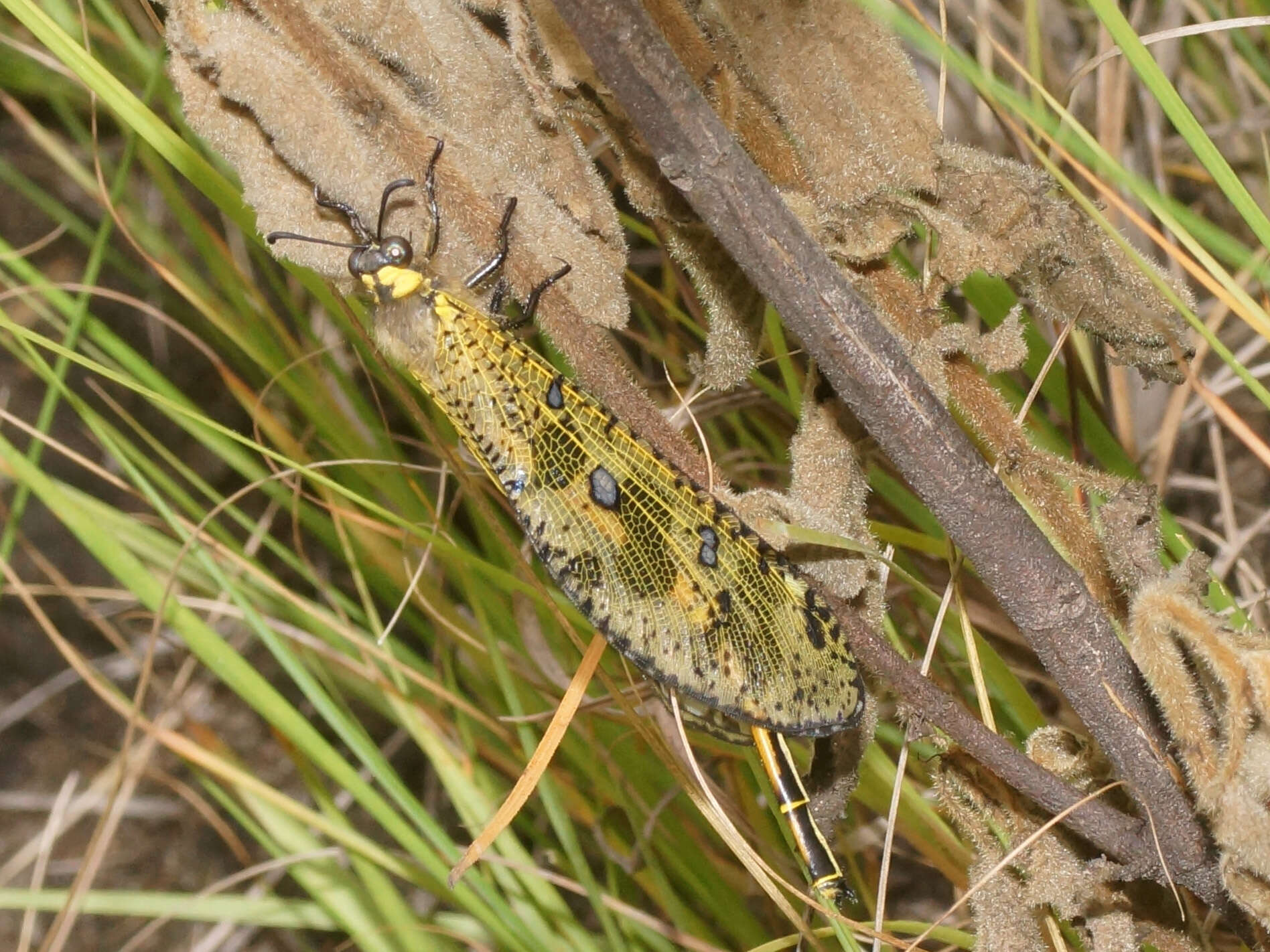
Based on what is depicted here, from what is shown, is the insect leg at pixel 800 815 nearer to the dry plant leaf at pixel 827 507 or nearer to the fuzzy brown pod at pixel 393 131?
the dry plant leaf at pixel 827 507

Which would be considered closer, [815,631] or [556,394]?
[815,631]

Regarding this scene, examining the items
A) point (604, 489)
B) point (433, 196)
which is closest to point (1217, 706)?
point (604, 489)

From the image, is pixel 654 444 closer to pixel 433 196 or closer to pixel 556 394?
pixel 556 394

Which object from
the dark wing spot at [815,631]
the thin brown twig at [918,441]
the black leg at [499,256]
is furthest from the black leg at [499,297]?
the dark wing spot at [815,631]

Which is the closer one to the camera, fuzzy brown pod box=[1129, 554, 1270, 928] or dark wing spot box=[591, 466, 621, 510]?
fuzzy brown pod box=[1129, 554, 1270, 928]

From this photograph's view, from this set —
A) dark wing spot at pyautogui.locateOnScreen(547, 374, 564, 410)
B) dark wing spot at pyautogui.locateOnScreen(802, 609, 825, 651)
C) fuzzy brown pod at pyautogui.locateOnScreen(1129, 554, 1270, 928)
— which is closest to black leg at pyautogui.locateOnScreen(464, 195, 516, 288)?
dark wing spot at pyautogui.locateOnScreen(547, 374, 564, 410)

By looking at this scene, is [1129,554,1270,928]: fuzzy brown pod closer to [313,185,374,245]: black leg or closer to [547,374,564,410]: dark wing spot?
[547,374,564,410]: dark wing spot

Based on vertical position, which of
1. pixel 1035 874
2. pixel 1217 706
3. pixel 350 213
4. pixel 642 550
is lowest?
pixel 1035 874

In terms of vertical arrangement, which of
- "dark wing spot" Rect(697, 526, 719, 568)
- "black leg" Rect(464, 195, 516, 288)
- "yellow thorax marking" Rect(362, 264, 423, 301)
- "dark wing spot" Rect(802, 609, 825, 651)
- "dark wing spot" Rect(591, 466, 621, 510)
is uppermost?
"yellow thorax marking" Rect(362, 264, 423, 301)
